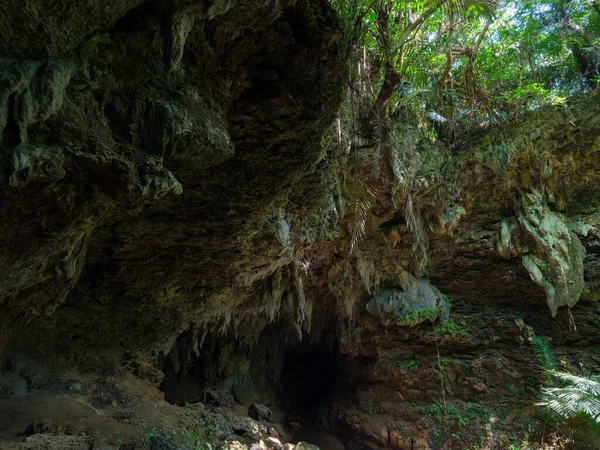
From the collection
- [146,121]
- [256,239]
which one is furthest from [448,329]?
[146,121]

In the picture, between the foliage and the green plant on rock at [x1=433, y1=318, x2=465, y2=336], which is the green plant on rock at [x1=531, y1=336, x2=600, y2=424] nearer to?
the foliage

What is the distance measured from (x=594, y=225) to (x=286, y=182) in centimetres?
847

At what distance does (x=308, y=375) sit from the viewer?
12.2 m

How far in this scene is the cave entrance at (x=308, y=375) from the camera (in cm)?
1140

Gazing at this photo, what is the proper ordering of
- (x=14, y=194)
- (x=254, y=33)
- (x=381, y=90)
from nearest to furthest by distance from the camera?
(x=14, y=194) → (x=254, y=33) → (x=381, y=90)

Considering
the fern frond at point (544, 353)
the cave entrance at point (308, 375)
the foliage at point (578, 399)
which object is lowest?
the cave entrance at point (308, 375)

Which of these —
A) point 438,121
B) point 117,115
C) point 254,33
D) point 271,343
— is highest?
point 438,121

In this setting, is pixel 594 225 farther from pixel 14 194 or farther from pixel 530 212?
pixel 14 194

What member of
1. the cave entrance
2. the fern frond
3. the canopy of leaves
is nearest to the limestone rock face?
the canopy of leaves

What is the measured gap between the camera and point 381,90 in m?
4.93

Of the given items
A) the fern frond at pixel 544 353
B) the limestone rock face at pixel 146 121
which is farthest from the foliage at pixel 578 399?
the limestone rock face at pixel 146 121

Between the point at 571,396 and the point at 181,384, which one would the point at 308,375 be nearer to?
the point at 181,384

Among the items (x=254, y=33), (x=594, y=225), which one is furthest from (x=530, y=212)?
(x=254, y=33)

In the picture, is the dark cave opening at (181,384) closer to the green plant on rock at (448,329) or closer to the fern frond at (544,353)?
the green plant on rock at (448,329)
